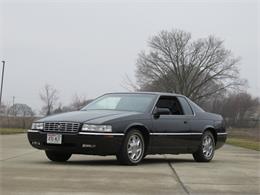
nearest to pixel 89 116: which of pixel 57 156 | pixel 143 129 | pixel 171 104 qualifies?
pixel 143 129

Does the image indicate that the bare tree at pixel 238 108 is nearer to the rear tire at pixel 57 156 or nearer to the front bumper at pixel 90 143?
the rear tire at pixel 57 156

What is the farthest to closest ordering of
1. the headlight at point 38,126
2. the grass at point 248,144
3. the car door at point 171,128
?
the grass at point 248,144, the car door at point 171,128, the headlight at point 38,126

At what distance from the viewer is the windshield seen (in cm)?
1078

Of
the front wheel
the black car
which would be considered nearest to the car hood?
the black car

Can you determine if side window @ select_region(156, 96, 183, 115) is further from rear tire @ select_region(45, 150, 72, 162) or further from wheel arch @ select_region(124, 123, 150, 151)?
rear tire @ select_region(45, 150, 72, 162)

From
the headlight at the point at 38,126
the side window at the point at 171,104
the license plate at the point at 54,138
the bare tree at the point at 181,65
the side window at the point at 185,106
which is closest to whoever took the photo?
the license plate at the point at 54,138

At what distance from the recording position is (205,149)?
12156mm

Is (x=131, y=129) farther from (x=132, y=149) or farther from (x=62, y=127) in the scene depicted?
(x=62, y=127)

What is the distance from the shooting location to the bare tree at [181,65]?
76750mm

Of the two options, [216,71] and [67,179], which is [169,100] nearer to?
[67,179]

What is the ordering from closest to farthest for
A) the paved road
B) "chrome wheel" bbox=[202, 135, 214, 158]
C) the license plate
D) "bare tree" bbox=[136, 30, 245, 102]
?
the paved road
the license plate
"chrome wheel" bbox=[202, 135, 214, 158]
"bare tree" bbox=[136, 30, 245, 102]

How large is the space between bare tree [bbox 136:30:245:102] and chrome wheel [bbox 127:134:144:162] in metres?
66.0

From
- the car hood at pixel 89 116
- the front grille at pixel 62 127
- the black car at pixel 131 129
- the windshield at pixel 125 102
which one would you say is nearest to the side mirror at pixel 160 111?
the black car at pixel 131 129

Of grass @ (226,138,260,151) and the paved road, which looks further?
grass @ (226,138,260,151)
